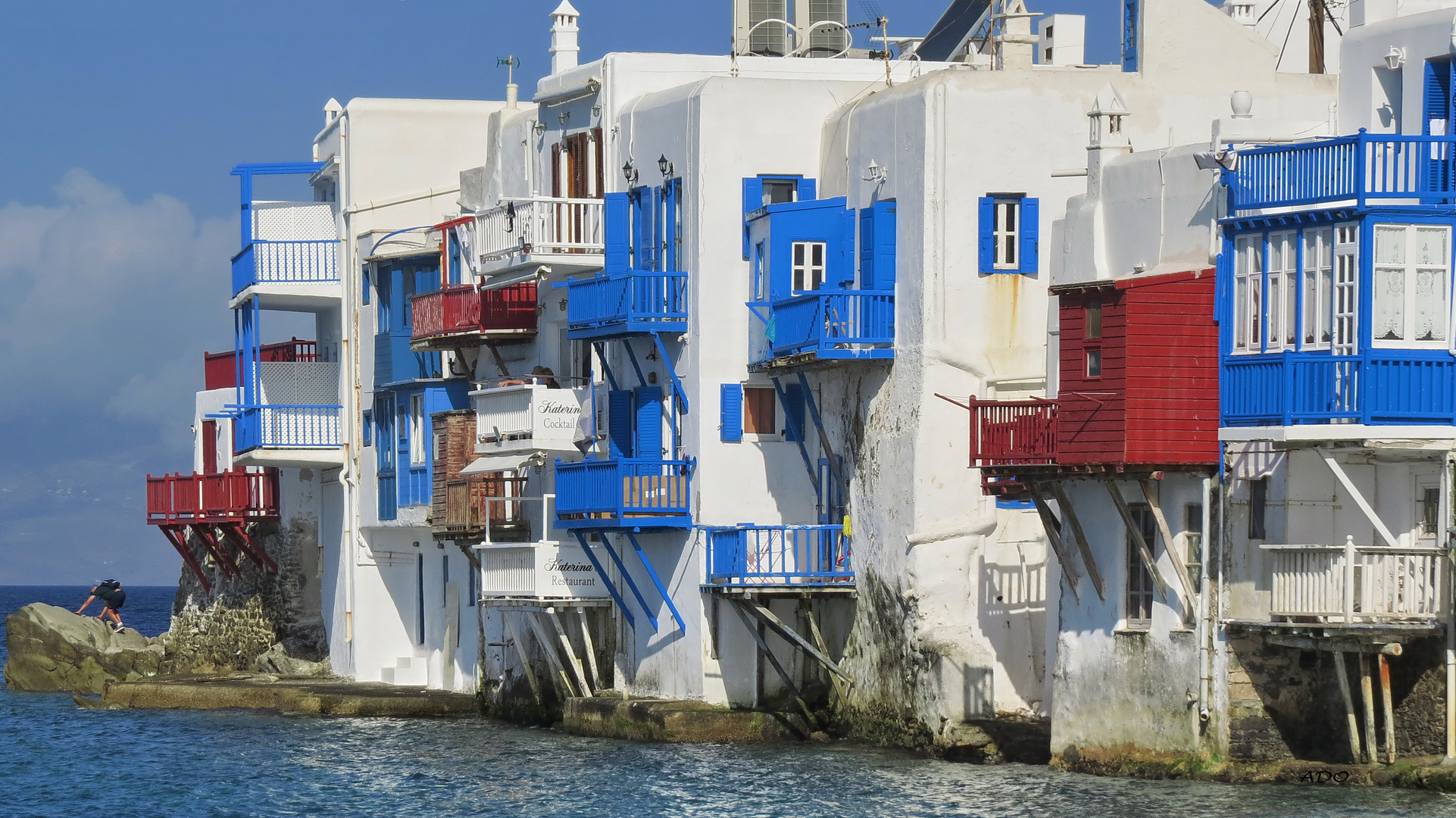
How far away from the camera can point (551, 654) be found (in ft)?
163

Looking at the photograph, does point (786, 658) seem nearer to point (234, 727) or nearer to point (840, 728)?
point (840, 728)

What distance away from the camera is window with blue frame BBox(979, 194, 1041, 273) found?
138 feet

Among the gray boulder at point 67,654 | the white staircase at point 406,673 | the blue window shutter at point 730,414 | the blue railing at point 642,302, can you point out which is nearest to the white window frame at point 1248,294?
the blue window shutter at point 730,414

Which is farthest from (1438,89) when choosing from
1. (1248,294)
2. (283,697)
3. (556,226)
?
(283,697)

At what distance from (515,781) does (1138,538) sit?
10.9 m

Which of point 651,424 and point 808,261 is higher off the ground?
point 808,261

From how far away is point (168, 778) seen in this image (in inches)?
1752

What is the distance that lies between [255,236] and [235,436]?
4.51m

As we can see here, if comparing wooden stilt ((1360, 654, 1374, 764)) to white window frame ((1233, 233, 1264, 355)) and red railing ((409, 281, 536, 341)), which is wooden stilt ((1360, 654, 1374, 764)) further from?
red railing ((409, 281, 536, 341))

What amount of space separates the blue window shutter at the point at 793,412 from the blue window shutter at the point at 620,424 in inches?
131

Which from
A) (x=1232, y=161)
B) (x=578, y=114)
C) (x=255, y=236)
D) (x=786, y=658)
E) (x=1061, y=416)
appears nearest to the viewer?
(x=1232, y=161)

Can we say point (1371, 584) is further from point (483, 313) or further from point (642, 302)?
point (483, 313)

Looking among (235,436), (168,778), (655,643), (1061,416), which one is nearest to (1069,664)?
(1061,416)

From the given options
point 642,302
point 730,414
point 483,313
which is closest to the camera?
point 730,414
